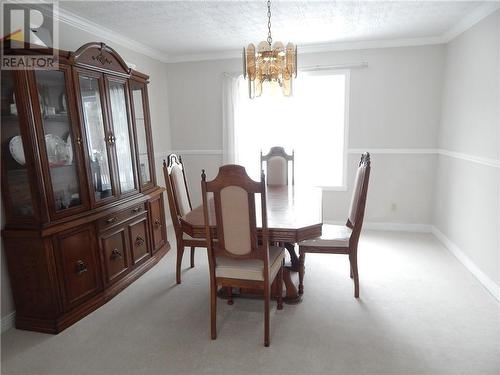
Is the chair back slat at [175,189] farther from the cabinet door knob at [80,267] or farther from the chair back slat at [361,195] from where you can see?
the chair back slat at [361,195]

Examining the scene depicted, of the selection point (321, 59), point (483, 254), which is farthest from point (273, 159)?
point (483, 254)

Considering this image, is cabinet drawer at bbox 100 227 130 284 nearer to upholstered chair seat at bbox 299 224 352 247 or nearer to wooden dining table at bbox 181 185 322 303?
wooden dining table at bbox 181 185 322 303

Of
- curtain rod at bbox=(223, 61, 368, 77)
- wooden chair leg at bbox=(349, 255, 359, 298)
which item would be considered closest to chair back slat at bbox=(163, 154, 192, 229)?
wooden chair leg at bbox=(349, 255, 359, 298)

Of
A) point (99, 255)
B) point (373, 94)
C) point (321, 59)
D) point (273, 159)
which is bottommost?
point (99, 255)

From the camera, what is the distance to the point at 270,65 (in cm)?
248

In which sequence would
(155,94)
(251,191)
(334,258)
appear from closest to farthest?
(251,191)
(334,258)
(155,94)

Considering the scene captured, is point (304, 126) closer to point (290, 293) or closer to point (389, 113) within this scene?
point (389, 113)

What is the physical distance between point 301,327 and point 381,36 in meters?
3.30

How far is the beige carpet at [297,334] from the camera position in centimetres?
195

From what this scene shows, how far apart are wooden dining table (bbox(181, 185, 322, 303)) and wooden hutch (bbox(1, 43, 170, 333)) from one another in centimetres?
76

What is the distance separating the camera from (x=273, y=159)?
3740 mm

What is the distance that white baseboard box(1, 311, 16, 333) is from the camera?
2.31m

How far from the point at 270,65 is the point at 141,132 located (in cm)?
157

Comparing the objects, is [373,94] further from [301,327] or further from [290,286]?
[301,327]
